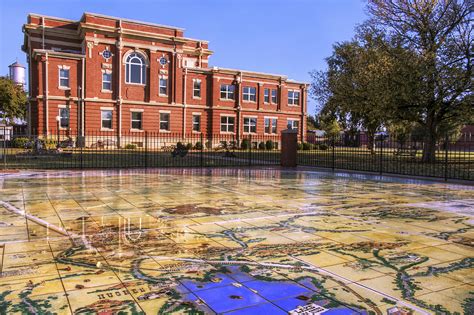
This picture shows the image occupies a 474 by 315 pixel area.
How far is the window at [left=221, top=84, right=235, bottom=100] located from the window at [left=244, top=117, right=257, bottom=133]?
126 inches

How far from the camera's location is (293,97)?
4978 centimetres

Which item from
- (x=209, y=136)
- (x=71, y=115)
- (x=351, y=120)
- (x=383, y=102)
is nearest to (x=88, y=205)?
(x=383, y=102)

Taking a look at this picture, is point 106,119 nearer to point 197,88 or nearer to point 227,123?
point 197,88

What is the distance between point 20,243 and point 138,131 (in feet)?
114

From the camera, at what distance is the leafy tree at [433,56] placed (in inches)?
849

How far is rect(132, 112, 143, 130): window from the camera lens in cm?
3962

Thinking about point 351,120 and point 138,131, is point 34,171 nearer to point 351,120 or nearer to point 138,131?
point 138,131

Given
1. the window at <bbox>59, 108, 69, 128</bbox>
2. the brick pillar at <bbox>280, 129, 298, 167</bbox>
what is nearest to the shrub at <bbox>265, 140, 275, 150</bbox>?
the window at <bbox>59, 108, 69, 128</bbox>

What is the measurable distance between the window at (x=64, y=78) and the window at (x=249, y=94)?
18.6m

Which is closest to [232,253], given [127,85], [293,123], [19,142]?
[19,142]

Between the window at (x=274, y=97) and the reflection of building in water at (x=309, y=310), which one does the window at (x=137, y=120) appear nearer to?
the window at (x=274, y=97)

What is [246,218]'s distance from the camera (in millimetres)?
7195

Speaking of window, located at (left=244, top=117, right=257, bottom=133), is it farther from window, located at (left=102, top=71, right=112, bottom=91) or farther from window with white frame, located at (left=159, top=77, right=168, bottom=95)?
window, located at (left=102, top=71, right=112, bottom=91)

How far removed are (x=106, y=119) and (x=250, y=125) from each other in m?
16.2
